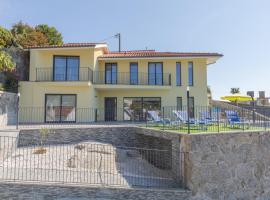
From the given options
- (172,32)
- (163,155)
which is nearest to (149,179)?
(163,155)

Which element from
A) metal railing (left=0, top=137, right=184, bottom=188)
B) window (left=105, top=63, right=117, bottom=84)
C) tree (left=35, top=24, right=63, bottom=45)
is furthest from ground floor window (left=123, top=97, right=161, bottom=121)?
tree (left=35, top=24, right=63, bottom=45)

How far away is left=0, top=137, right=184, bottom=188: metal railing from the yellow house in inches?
236

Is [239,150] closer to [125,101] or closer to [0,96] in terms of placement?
[125,101]

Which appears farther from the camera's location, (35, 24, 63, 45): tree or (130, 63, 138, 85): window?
(35, 24, 63, 45): tree

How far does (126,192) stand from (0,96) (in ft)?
37.5

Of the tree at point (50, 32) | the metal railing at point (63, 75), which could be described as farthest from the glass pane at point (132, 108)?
the tree at point (50, 32)

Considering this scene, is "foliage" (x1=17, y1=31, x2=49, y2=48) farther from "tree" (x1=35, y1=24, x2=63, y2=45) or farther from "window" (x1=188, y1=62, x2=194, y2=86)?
"window" (x1=188, y1=62, x2=194, y2=86)

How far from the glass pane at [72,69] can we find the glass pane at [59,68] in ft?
1.30

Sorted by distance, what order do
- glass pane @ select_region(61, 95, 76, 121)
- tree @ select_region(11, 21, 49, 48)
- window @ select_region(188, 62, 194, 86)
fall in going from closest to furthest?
glass pane @ select_region(61, 95, 76, 121) → window @ select_region(188, 62, 194, 86) → tree @ select_region(11, 21, 49, 48)

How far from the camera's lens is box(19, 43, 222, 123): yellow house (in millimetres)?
18516

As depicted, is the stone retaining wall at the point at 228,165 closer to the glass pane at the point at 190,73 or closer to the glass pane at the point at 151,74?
the glass pane at the point at 190,73

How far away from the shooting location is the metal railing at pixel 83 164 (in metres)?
9.02

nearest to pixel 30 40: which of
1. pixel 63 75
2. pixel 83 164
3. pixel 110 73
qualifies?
pixel 63 75

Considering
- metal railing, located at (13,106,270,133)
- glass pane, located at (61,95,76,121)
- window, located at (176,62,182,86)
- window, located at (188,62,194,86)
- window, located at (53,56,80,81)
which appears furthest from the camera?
window, located at (188,62,194,86)
